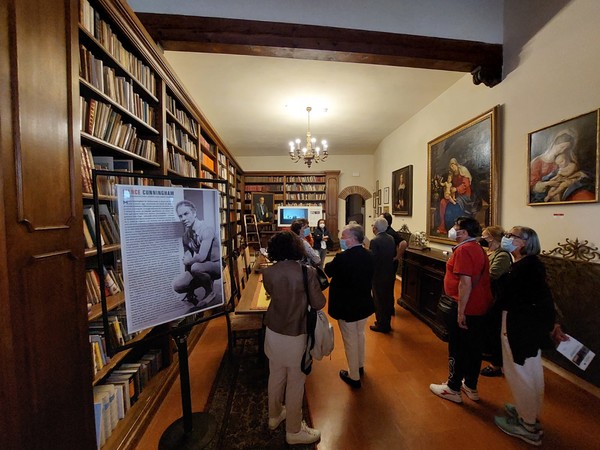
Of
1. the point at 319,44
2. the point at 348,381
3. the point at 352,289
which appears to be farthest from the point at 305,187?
the point at 348,381

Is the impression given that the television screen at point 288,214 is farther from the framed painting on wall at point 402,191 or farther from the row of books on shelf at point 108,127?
the row of books on shelf at point 108,127

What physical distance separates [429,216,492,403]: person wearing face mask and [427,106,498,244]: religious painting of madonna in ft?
4.69

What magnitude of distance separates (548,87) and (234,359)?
4149mm

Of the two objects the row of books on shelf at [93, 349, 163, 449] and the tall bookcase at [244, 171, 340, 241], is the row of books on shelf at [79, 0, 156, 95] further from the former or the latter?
the tall bookcase at [244, 171, 340, 241]

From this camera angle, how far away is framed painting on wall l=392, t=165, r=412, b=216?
4.97 meters

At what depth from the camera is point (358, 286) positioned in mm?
2018

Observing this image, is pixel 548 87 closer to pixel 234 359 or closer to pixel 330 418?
pixel 330 418

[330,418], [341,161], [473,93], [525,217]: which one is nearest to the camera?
[330,418]

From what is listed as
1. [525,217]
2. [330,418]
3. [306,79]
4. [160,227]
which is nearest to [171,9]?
[306,79]

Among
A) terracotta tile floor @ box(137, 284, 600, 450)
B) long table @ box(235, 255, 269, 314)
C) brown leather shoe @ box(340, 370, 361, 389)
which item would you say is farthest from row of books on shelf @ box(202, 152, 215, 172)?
brown leather shoe @ box(340, 370, 361, 389)

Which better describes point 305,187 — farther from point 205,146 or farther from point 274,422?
point 274,422

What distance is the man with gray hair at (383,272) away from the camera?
3023 millimetres

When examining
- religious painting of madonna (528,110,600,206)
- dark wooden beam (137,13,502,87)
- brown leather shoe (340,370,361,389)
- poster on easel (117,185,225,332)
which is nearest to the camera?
poster on easel (117,185,225,332)

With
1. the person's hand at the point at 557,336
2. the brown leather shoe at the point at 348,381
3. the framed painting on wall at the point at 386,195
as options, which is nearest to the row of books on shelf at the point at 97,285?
the brown leather shoe at the point at 348,381
